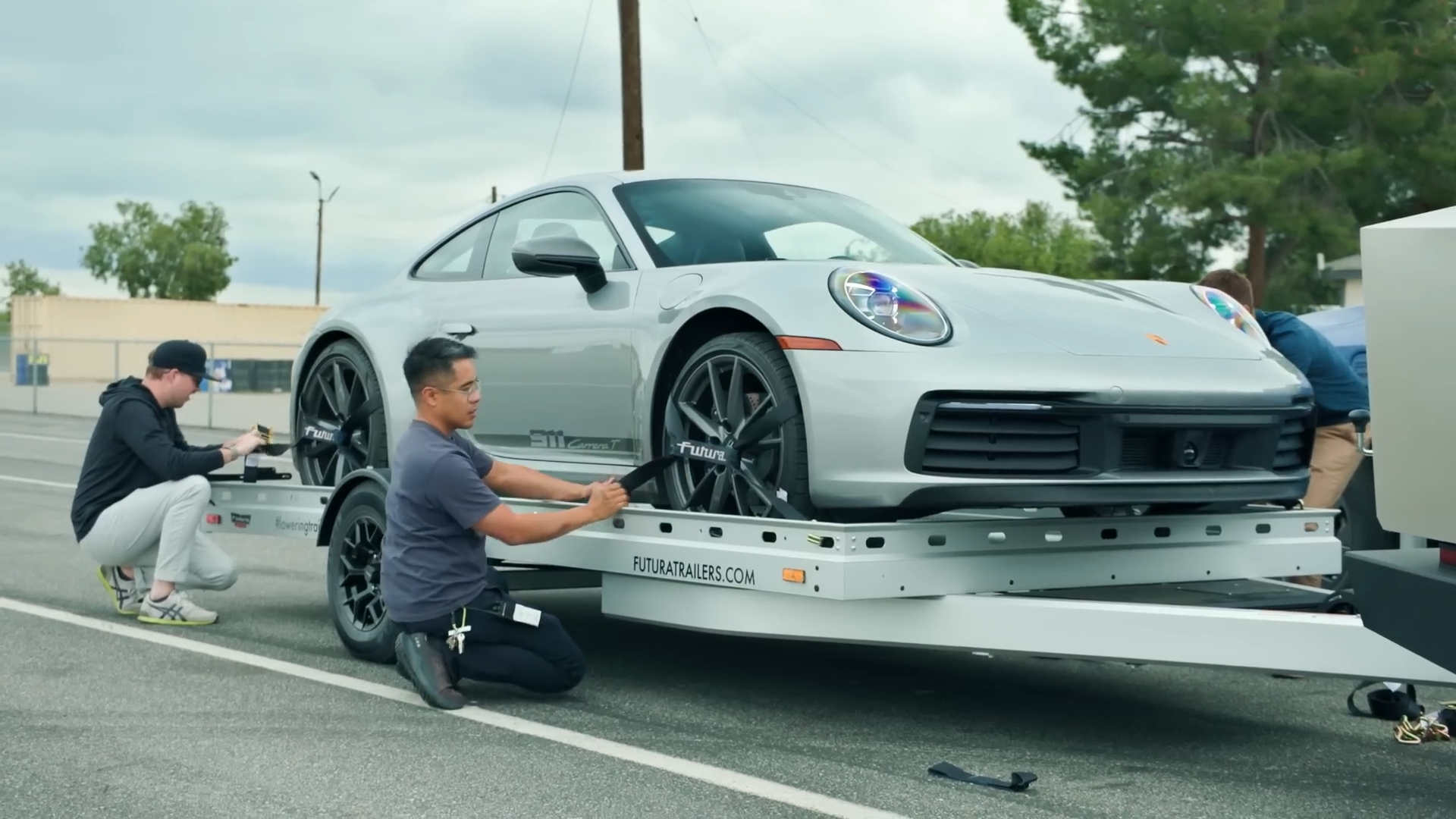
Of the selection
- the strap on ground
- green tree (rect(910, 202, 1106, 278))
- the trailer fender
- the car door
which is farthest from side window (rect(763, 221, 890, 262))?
green tree (rect(910, 202, 1106, 278))

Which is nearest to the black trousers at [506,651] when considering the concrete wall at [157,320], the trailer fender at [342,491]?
the trailer fender at [342,491]

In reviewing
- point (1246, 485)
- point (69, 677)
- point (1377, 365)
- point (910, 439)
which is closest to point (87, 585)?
point (69, 677)

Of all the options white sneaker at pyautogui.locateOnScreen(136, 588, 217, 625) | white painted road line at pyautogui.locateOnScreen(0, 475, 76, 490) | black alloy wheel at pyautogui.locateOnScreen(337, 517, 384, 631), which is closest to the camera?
black alloy wheel at pyautogui.locateOnScreen(337, 517, 384, 631)

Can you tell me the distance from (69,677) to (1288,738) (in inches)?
169

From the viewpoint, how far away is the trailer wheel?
6.58 metres

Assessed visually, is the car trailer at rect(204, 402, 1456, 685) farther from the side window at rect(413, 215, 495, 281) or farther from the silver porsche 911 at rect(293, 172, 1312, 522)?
the side window at rect(413, 215, 495, 281)

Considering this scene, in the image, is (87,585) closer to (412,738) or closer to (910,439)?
(412,738)

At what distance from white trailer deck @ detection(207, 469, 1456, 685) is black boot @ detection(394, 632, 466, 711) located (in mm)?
544

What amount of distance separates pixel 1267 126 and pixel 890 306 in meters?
31.0

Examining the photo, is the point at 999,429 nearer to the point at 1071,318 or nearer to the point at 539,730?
the point at 1071,318

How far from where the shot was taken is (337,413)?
770cm

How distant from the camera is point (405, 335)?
721cm

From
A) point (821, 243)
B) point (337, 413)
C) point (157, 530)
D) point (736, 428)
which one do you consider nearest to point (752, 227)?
point (821, 243)

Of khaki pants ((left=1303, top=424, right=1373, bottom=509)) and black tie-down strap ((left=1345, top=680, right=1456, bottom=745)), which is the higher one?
khaki pants ((left=1303, top=424, right=1373, bottom=509))
